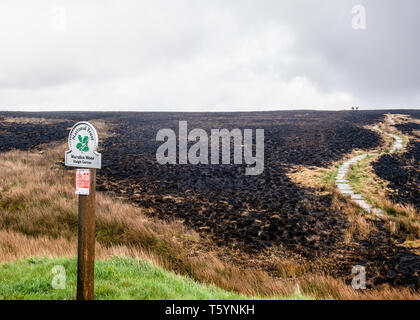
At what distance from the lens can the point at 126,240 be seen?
855 centimetres

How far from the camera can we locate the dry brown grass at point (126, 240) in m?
6.32

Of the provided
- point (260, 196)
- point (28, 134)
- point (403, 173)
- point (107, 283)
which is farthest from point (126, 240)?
point (28, 134)

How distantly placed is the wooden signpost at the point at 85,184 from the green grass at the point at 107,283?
0.42m

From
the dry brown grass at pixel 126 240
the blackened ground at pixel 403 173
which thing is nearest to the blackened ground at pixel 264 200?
the dry brown grass at pixel 126 240

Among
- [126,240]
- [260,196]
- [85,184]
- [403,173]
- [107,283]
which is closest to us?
[85,184]

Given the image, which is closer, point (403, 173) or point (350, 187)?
point (350, 187)

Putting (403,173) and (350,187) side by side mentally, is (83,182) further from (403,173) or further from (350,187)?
(403,173)

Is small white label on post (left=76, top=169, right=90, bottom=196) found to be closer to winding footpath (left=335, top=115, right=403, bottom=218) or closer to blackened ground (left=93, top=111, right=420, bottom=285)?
blackened ground (left=93, top=111, right=420, bottom=285)

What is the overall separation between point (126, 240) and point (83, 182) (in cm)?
492

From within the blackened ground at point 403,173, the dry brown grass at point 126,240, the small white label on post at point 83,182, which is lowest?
the dry brown grass at point 126,240

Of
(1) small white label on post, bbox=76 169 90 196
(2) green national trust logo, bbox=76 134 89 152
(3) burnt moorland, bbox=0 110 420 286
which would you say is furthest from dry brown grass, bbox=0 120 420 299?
(2) green national trust logo, bbox=76 134 89 152

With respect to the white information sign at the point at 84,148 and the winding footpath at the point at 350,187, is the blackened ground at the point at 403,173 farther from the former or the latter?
the white information sign at the point at 84,148

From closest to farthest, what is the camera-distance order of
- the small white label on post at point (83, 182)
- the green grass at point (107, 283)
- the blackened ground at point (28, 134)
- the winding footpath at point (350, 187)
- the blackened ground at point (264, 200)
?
the small white label on post at point (83, 182)
the green grass at point (107, 283)
the blackened ground at point (264, 200)
the winding footpath at point (350, 187)
the blackened ground at point (28, 134)

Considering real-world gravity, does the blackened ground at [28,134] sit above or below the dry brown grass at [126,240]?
above
